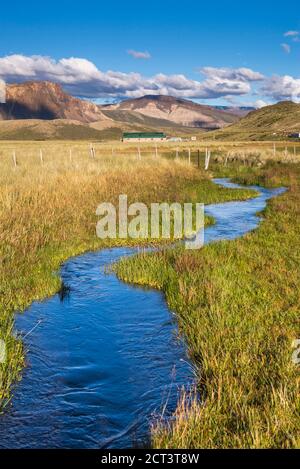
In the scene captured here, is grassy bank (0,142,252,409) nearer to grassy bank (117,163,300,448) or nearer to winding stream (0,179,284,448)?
winding stream (0,179,284,448)

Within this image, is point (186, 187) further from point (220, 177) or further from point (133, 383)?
point (133, 383)

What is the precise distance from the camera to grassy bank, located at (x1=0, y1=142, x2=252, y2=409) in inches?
360

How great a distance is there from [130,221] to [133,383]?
38.0 feet

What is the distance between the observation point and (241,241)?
1372 cm

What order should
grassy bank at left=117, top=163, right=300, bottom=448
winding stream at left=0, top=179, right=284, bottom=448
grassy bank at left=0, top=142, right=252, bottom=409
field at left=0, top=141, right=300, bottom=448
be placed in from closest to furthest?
1. grassy bank at left=117, top=163, right=300, bottom=448
2. field at left=0, top=141, right=300, bottom=448
3. winding stream at left=0, top=179, right=284, bottom=448
4. grassy bank at left=0, top=142, right=252, bottom=409

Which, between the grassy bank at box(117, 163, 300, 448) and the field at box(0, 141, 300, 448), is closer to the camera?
the grassy bank at box(117, 163, 300, 448)

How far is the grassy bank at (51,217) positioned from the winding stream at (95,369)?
0.35m

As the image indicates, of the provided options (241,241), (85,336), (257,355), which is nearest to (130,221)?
(241,241)

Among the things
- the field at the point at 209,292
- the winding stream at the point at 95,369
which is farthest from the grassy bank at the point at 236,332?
the winding stream at the point at 95,369

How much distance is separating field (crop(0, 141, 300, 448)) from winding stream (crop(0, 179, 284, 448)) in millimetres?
301

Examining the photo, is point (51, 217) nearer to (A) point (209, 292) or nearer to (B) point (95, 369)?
(A) point (209, 292)

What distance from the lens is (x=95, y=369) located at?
266 inches

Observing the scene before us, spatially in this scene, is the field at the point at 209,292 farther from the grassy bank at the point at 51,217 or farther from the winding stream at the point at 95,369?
the winding stream at the point at 95,369

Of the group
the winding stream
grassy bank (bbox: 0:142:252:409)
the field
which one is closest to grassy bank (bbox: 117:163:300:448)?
the field
